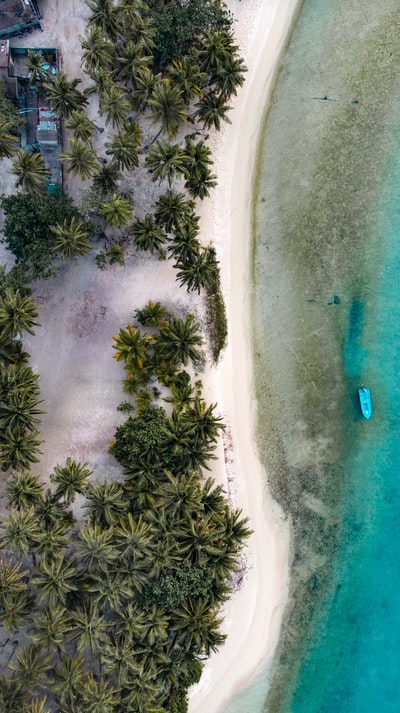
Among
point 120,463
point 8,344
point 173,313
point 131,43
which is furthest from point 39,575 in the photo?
point 131,43

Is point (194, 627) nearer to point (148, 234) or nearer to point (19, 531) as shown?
point (19, 531)

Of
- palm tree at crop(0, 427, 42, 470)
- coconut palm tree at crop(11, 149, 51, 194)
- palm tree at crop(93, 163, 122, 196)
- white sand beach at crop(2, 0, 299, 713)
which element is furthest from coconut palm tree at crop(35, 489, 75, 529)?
palm tree at crop(93, 163, 122, 196)

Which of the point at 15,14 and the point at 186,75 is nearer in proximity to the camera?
the point at 186,75

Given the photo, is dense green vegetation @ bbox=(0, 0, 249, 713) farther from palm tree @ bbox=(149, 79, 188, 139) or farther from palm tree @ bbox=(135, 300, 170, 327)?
palm tree @ bbox=(135, 300, 170, 327)

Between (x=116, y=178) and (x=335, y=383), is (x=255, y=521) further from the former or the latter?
(x=116, y=178)

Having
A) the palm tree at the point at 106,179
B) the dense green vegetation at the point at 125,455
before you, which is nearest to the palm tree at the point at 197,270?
the dense green vegetation at the point at 125,455

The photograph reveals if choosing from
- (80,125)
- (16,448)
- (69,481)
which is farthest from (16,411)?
(80,125)
